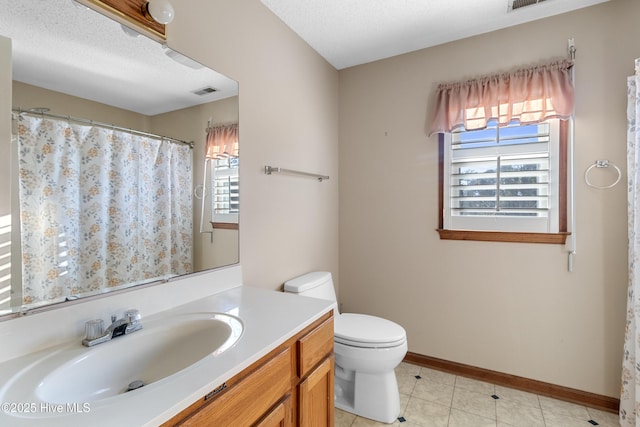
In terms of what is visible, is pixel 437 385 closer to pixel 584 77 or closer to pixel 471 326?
pixel 471 326

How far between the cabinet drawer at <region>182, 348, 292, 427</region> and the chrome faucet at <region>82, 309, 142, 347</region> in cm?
44

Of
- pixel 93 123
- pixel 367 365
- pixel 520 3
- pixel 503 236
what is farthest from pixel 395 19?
pixel 367 365

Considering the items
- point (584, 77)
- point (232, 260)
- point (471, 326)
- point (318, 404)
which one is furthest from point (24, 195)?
point (584, 77)

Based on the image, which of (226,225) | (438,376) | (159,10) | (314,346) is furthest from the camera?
(438,376)

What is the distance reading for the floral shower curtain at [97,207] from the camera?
90 cm

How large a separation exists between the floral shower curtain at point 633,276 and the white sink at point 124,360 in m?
2.02

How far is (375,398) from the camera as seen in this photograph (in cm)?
174

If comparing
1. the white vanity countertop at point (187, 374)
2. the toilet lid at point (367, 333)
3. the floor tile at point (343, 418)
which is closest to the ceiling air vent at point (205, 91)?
the white vanity countertop at point (187, 374)

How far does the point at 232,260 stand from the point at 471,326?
5.74ft

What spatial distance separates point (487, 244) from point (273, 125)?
1.66 m

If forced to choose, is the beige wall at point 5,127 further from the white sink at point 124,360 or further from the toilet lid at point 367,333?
the toilet lid at point 367,333

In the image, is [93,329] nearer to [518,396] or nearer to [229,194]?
[229,194]

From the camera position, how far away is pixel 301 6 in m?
1.75

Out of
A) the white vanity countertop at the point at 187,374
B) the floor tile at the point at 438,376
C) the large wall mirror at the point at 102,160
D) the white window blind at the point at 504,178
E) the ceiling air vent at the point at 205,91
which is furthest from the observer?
the floor tile at the point at 438,376
